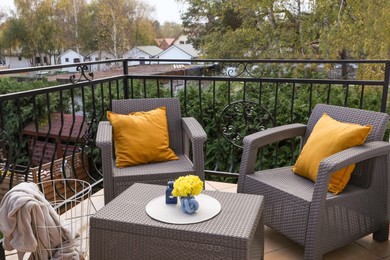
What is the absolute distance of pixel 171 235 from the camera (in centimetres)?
144

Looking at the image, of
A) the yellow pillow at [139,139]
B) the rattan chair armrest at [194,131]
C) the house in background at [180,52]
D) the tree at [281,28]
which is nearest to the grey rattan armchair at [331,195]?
the rattan chair armrest at [194,131]

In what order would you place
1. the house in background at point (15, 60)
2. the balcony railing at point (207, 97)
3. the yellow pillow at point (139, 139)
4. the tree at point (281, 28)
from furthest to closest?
1. the house in background at point (15, 60)
2. the tree at point (281, 28)
3. the balcony railing at point (207, 97)
4. the yellow pillow at point (139, 139)

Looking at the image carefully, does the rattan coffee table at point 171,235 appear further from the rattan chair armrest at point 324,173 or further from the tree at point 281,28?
the tree at point 281,28

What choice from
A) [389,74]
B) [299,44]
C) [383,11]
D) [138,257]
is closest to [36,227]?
[138,257]

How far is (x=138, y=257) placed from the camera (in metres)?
1.51

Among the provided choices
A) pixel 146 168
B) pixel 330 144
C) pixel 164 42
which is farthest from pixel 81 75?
pixel 164 42

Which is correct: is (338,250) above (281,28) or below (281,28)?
below

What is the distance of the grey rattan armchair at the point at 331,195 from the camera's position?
180 centimetres

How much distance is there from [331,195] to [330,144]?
29 cm

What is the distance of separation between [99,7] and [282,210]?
9.17 meters

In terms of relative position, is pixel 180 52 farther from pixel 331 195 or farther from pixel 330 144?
pixel 331 195

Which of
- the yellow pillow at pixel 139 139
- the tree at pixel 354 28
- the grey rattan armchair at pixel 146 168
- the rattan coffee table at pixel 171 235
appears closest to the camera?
the rattan coffee table at pixel 171 235

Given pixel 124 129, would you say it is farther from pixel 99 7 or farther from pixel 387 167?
pixel 99 7

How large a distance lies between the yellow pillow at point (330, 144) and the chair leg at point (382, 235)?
48 cm
